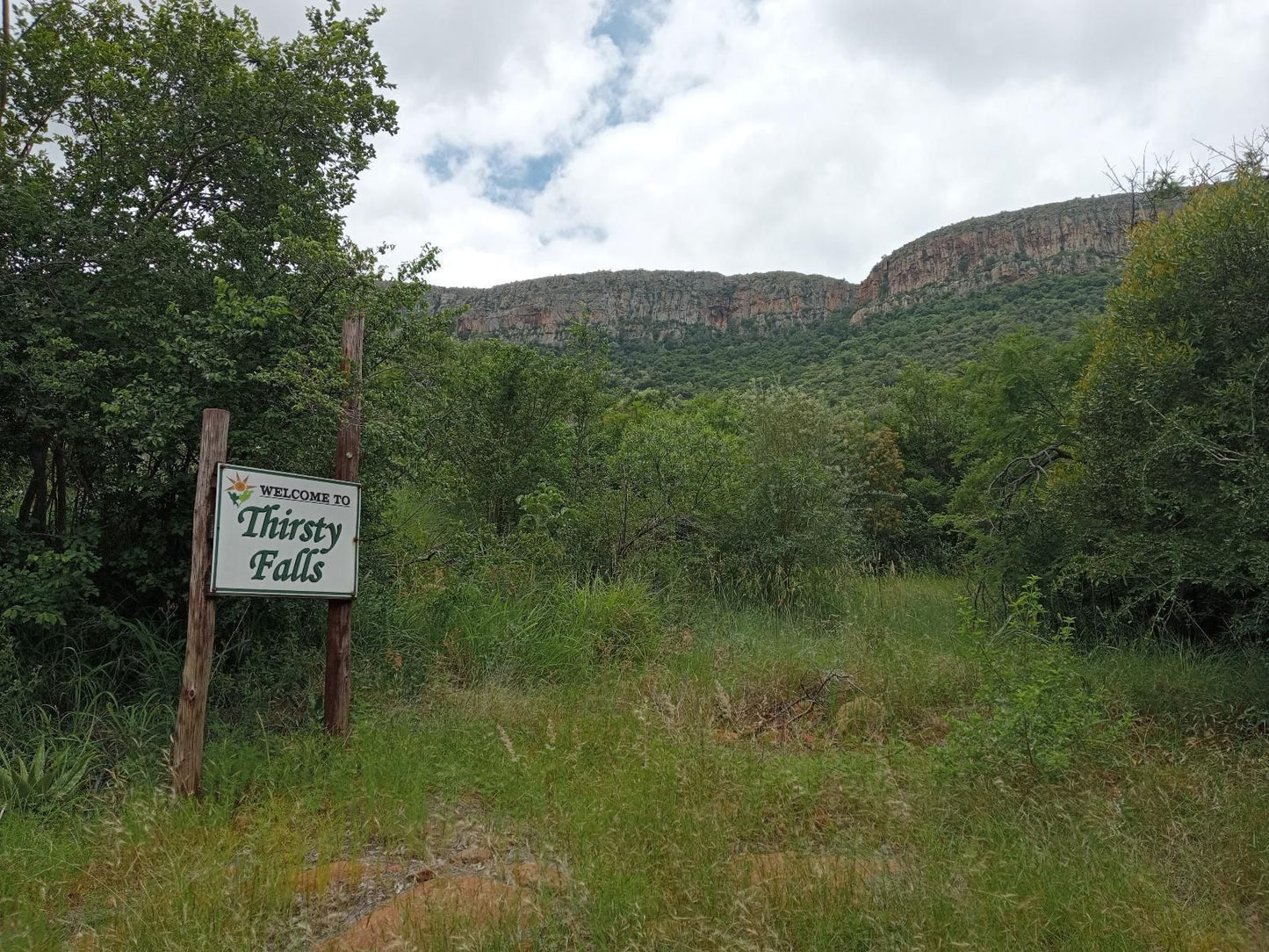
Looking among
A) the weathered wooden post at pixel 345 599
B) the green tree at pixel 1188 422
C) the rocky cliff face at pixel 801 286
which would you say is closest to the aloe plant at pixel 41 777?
the weathered wooden post at pixel 345 599

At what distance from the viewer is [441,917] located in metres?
2.75

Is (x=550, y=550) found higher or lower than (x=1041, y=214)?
lower

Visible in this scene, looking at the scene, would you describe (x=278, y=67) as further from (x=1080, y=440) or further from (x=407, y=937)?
(x=1080, y=440)

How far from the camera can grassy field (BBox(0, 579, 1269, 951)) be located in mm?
2719

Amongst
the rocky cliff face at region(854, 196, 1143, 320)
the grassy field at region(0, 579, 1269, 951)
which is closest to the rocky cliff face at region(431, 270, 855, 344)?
the rocky cliff face at region(854, 196, 1143, 320)

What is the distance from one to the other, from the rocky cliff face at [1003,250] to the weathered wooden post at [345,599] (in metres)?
39.2

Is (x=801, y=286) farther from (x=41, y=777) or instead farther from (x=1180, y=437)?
(x=41, y=777)

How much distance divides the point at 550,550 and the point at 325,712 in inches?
150

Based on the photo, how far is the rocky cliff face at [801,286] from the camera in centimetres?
4506

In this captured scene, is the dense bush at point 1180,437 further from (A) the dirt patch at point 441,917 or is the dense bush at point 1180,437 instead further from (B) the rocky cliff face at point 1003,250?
(B) the rocky cliff face at point 1003,250

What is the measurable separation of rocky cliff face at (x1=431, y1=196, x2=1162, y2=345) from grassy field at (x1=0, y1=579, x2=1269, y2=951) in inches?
1339

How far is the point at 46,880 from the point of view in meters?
3.11

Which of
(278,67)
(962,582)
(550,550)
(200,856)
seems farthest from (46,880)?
(962,582)

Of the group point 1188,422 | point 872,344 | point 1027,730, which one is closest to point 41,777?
point 1027,730
